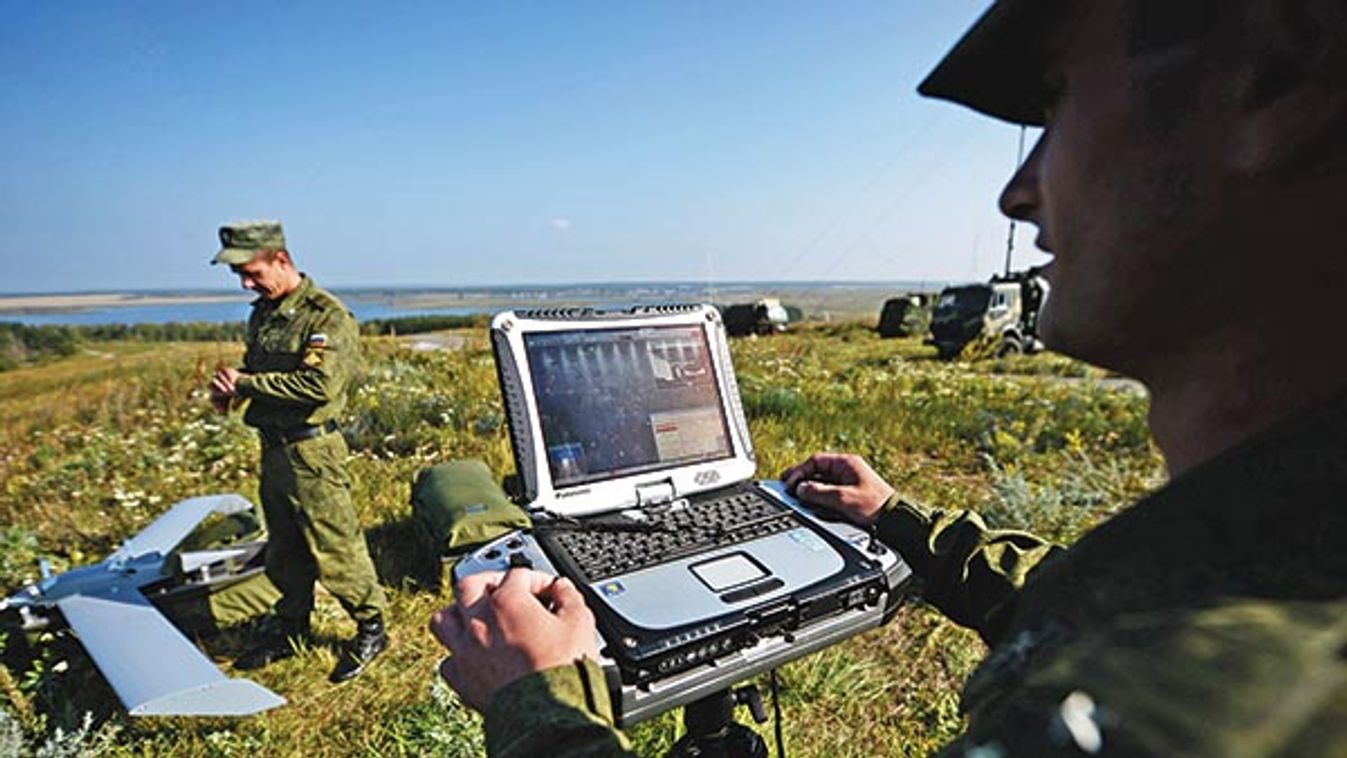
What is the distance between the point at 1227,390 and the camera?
2.48 feet

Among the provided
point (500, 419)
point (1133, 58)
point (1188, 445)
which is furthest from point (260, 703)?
point (500, 419)

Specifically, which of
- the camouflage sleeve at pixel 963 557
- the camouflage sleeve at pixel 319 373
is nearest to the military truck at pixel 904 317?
the camouflage sleeve at pixel 319 373

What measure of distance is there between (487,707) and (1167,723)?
84 centimetres

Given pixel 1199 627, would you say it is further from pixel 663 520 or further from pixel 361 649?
pixel 361 649

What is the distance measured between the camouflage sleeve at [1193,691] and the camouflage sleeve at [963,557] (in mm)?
931

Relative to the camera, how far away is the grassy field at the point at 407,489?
265 cm

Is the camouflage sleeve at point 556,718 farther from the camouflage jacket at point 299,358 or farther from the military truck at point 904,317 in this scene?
the military truck at point 904,317

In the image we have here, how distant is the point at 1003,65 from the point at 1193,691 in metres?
0.86

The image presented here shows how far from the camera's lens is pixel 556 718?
2.85 feet

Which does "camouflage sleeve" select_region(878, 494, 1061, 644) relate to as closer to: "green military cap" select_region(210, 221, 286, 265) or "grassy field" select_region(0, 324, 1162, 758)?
"grassy field" select_region(0, 324, 1162, 758)

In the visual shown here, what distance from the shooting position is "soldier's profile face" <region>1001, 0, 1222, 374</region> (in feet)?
2.35

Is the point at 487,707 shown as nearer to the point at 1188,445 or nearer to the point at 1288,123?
the point at 1188,445

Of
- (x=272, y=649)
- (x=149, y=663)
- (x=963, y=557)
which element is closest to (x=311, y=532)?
(x=272, y=649)

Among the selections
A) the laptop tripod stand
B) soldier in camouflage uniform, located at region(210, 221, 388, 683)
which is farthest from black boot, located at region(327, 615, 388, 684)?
the laptop tripod stand
